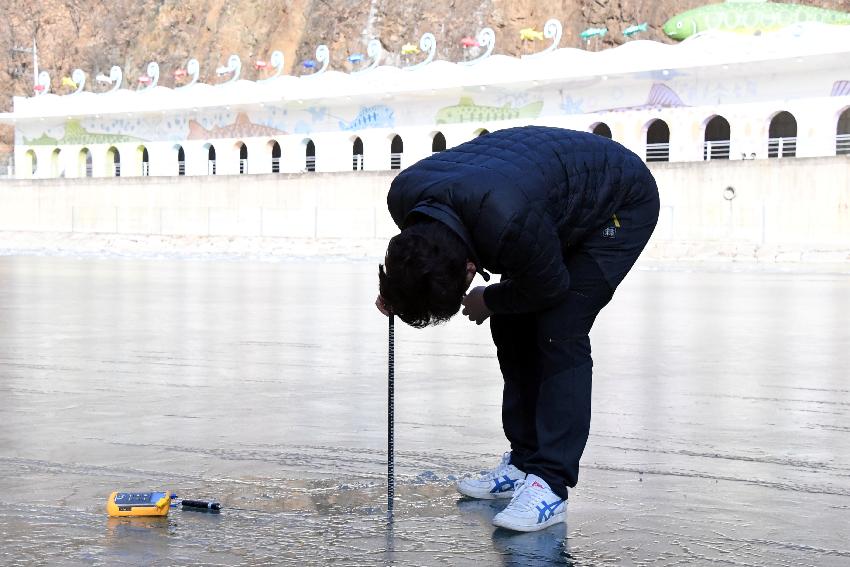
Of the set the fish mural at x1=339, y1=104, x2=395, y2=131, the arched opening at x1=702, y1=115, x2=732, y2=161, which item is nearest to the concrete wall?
the fish mural at x1=339, y1=104, x2=395, y2=131

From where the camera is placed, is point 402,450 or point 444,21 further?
point 444,21

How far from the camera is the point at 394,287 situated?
3.87 meters

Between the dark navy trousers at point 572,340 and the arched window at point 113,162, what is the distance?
57.1 metres

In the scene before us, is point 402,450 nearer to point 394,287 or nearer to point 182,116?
point 394,287

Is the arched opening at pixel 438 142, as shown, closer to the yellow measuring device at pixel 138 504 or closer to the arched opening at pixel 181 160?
the arched opening at pixel 181 160

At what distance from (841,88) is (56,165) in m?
38.4

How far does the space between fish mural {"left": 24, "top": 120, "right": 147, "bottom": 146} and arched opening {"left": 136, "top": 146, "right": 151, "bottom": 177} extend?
1.93 feet

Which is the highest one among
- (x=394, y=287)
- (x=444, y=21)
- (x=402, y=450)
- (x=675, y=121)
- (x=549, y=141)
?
(x=444, y=21)

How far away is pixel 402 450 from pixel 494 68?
4093cm

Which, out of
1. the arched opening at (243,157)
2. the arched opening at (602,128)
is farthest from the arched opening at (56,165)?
the arched opening at (602,128)

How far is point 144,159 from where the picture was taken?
195 feet

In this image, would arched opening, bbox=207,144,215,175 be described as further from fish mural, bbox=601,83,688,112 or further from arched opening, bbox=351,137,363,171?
fish mural, bbox=601,83,688,112

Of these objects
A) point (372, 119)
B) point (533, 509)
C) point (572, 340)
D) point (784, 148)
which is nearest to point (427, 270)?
point (572, 340)

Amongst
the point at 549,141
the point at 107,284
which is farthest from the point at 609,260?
the point at 107,284
